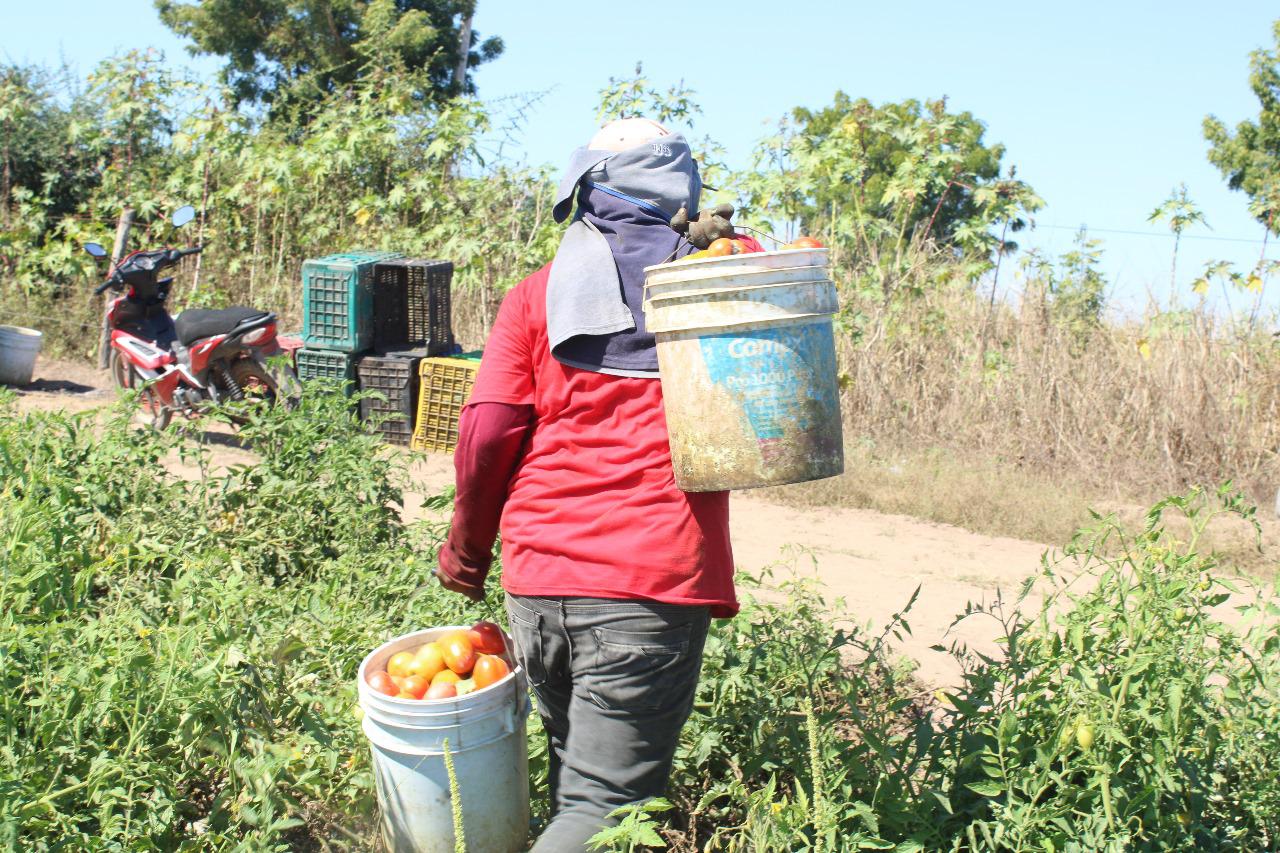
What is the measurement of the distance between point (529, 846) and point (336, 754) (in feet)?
1.72

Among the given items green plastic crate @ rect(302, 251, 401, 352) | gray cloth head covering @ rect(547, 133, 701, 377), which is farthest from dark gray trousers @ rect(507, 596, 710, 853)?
green plastic crate @ rect(302, 251, 401, 352)

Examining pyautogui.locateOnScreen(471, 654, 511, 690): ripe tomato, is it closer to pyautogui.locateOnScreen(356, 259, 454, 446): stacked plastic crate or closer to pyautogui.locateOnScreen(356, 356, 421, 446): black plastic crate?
pyautogui.locateOnScreen(356, 259, 454, 446): stacked plastic crate

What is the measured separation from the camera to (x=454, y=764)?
2.60 meters

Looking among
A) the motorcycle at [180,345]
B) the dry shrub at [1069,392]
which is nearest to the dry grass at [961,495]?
the dry shrub at [1069,392]

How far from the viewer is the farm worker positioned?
8.04 feet

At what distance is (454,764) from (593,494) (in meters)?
0.70

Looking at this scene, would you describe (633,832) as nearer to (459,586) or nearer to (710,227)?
(459,586)

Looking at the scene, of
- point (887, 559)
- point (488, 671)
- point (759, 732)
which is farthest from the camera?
point (887, 559)

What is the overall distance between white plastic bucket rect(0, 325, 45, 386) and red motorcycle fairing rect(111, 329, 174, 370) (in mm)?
1897

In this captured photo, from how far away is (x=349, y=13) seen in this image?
→ 74.6ft

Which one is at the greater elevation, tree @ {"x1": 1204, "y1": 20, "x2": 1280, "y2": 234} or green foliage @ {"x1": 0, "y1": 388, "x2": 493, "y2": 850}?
tree @ {"x1": 1204, "y1": 20, "x2": 1280, "y2": 234}

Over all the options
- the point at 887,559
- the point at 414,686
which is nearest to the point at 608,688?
the point at 414,686

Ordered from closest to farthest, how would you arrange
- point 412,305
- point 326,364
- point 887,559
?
point 887,559, point 326,364, point 412,305

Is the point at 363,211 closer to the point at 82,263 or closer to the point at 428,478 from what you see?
the point at 82,263
